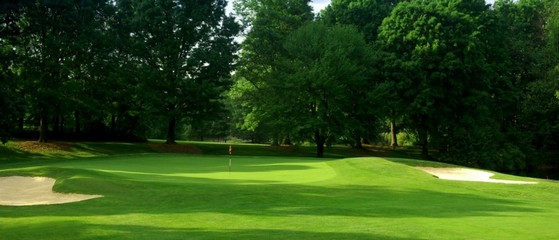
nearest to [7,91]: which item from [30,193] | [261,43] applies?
[30,193]

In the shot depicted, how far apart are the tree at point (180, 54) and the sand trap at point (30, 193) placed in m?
25.0

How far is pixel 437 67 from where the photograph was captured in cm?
4809

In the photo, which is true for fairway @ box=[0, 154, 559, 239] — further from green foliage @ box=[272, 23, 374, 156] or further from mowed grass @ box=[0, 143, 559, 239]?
green foliage @ box=[272, 23, 374, 156]

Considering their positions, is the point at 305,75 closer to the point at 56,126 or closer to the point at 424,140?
the point at 424,140

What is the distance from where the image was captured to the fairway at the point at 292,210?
998cm

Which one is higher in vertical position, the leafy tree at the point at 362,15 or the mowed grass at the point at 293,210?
the leafy tree at the point at 362,15

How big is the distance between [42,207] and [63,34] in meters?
31.8

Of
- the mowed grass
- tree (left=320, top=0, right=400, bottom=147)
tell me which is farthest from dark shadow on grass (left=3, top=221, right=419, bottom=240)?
tree (left=320, top=0, right=400, bottom=147)

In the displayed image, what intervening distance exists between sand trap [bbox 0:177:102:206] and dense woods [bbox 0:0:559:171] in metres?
21.5

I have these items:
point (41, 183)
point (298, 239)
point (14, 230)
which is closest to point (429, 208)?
point (298, 239)

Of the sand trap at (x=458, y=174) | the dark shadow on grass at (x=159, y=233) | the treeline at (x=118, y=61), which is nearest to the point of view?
the dark shadow on grass at (x=159, y=233)

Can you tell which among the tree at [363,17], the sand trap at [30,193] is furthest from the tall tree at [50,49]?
the tree at [363,17]

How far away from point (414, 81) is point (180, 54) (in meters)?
23.8

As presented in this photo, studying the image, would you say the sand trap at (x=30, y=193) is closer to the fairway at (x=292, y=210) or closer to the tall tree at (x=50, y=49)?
the fairway at (x=292, y=210)
